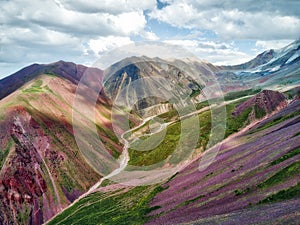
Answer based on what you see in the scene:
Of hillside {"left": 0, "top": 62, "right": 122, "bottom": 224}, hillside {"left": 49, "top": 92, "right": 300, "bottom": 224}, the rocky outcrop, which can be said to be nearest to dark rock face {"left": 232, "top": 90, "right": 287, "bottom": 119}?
hillside {"left": 49, "top": 92, "right": 300, "bottom": 224}

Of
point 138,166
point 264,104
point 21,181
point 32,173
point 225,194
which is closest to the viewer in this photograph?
point 225,194

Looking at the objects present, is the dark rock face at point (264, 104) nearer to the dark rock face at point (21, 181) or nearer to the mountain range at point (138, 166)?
the mountain range at point (138, 166)

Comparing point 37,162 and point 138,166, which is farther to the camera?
point 138,166

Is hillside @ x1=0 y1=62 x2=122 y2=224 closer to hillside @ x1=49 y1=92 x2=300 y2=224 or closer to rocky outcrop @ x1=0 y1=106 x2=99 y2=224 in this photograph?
rocky outcrop @ x1=0 y1=106 x2=99 y2=224

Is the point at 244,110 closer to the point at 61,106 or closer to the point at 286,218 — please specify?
the point at 61,106

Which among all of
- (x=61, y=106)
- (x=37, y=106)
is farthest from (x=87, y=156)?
(x=61, y=106)

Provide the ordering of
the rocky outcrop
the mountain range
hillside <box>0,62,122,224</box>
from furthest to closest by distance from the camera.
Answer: hillside <box>0,62,122,224</box> < the rocky outcrop < the mountain range

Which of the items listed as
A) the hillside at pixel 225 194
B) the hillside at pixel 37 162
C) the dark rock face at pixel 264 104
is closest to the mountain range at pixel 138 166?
the hillside at pixel 225 194

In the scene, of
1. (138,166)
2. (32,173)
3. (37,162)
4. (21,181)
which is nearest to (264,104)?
(138,166)

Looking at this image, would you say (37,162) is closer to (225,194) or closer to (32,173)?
(32,173)
